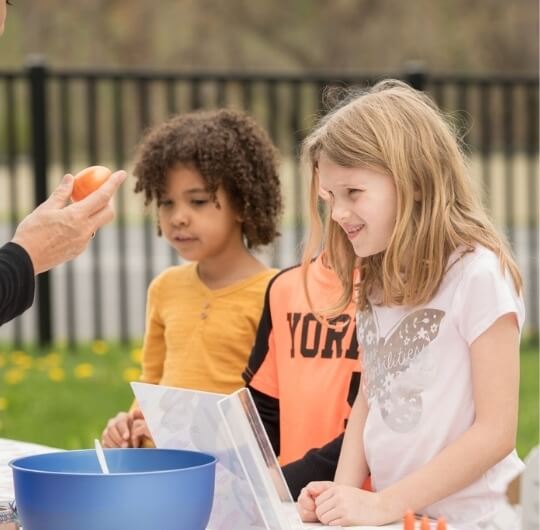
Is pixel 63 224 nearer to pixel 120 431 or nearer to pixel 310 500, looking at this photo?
pixel 310 500

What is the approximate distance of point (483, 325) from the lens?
1838 mm

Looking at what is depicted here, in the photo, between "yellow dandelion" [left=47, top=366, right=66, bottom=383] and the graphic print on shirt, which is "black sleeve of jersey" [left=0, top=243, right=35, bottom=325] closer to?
the graphic print on shirt

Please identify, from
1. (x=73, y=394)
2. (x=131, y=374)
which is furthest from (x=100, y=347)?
(x=73, y=394)

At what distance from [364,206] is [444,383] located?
0.30m

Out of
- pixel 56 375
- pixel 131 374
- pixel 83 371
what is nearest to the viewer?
pixel 131 374

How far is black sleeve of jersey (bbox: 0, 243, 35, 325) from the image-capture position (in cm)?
174

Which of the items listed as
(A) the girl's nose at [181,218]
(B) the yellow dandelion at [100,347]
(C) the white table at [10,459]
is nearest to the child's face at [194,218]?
(A) the girl's nose at [181,218]

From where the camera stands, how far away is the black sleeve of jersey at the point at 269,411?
2359mm

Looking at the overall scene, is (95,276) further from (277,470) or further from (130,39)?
(130,39)

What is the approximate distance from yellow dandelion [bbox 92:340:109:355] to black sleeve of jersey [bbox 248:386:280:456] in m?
4.36

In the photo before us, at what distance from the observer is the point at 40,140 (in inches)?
270

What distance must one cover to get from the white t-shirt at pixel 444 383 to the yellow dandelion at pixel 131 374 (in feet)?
12.1

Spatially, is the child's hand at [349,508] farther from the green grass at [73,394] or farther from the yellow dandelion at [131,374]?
the yellow dandelion at [131,374]

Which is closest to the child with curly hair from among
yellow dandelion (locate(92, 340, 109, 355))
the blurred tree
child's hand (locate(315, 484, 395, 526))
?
child's hand (locate(315, 484, 395, 526))
